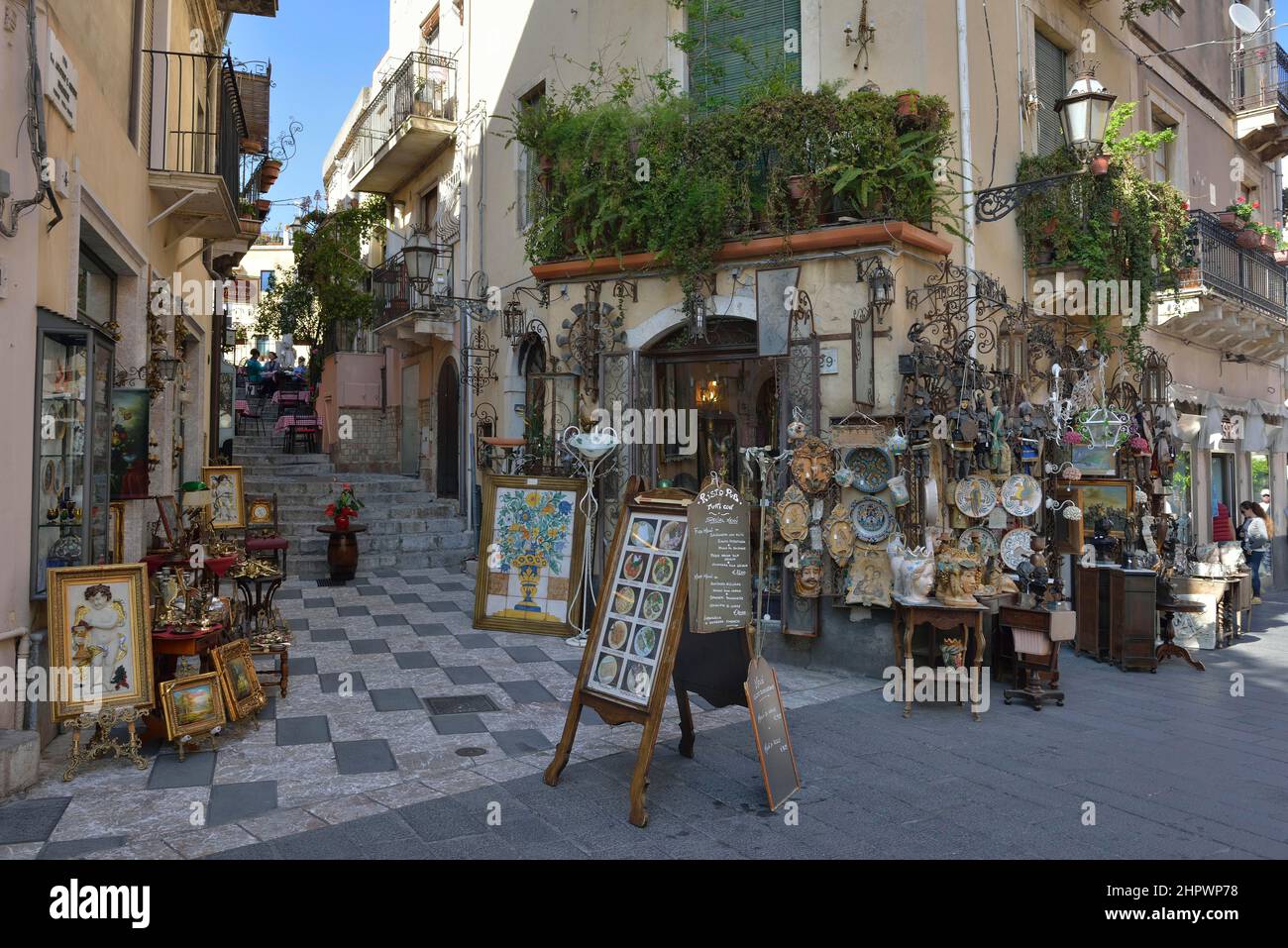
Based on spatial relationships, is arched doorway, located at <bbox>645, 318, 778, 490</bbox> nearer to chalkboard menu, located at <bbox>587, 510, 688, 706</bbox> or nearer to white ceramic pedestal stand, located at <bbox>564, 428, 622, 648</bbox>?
white ceramic pedestal stand, located at <bbox>564, 428, 622, 648</bbox>

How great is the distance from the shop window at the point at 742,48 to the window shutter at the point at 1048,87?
336cm

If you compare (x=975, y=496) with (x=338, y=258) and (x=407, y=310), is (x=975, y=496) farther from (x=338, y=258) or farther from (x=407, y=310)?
(x=338, y=258)

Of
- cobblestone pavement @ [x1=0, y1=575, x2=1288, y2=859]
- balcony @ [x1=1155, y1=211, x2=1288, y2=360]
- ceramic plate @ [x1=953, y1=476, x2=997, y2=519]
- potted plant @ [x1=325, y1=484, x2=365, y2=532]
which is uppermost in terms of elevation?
balcony @ [x1=1155, y1=211, x2=1288, y2=360]

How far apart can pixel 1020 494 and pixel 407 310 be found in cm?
1076

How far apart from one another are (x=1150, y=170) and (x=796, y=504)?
8.90 m

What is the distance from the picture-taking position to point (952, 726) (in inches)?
249

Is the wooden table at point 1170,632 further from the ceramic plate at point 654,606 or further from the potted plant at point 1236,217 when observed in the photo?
the potted plant at point 1236,217

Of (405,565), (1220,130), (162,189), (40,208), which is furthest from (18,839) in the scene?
(1220,130)

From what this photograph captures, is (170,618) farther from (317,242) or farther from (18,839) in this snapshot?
(317,242)

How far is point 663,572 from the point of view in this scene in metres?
4.87

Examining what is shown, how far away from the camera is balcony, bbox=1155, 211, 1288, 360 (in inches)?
472

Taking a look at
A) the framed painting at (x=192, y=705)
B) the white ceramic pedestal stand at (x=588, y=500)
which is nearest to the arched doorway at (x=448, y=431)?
the white ceramic pedestal stand at (x=588, y=500)

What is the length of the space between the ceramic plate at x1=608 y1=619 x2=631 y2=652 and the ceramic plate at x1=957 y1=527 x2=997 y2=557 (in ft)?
13.8

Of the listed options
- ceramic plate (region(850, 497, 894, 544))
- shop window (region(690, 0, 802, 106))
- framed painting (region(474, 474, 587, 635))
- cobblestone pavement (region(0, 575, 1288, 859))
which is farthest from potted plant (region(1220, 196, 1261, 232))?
framed painting (region(474, 474, 587, 635))
